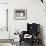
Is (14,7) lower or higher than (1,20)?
higher

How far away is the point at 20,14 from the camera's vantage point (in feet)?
10.3

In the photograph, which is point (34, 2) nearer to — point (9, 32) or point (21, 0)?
point (21, 0)

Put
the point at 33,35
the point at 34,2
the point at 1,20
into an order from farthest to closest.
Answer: the point at 1,20
the point at 34,2
the point at 33,35

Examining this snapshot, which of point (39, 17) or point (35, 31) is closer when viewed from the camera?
point (35, 31)

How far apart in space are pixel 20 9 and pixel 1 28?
32.1 inches

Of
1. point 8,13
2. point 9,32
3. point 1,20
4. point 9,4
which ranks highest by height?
point 9,4

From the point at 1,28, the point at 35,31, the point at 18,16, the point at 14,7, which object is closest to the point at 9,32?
the point at 1,28

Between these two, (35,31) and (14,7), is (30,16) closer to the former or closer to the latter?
(14,7)

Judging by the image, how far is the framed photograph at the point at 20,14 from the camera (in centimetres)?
312

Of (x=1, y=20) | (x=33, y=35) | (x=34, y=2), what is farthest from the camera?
(x=1, y=20)

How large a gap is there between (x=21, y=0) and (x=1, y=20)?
869mm

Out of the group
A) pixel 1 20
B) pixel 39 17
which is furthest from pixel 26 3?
pixel 1 20

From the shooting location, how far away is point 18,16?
3.15 metres

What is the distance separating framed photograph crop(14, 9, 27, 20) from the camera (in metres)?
3.12
